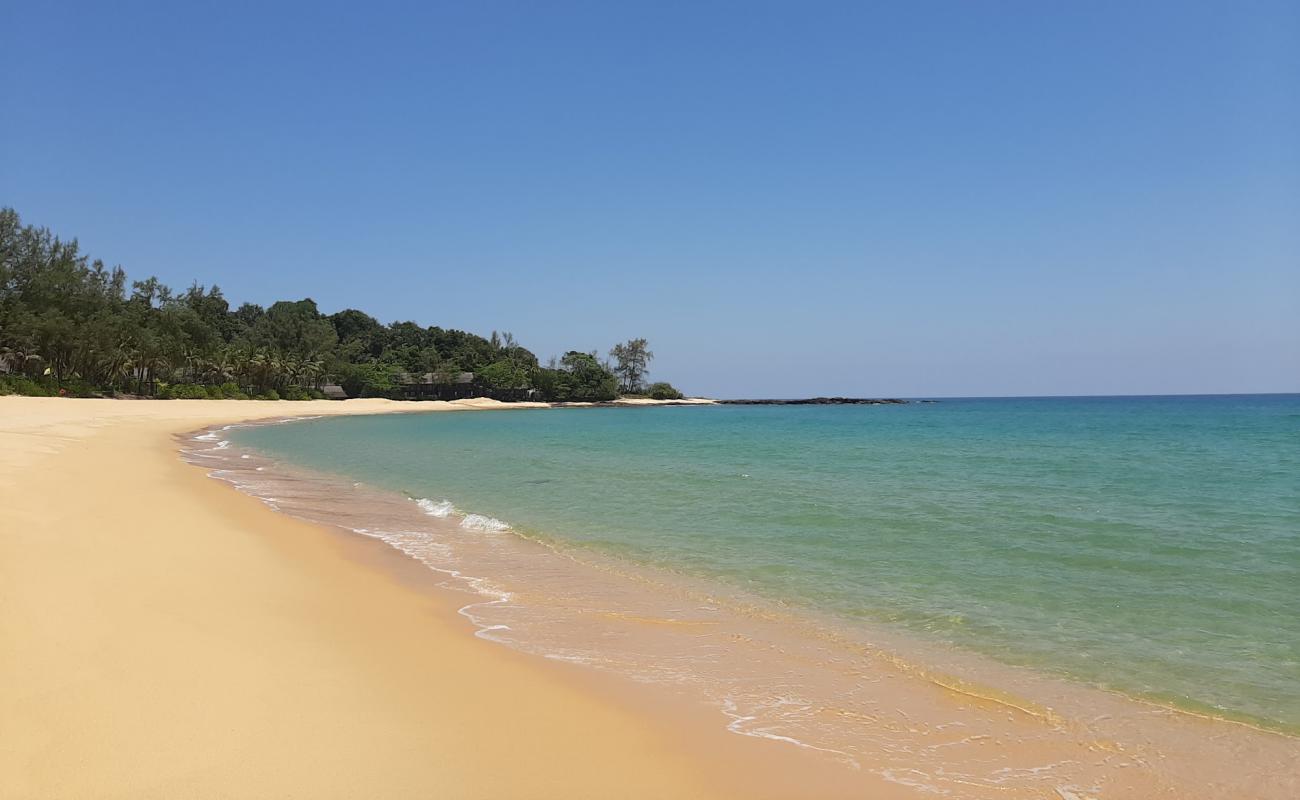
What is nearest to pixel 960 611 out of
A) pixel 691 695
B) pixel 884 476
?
pixel 691 695

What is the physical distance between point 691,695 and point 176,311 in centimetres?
7878

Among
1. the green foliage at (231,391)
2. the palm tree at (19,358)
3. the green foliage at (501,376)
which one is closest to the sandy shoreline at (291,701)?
the palm tree at (19,358)

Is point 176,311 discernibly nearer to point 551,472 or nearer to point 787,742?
point 551,472

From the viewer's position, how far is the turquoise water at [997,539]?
6254 mm

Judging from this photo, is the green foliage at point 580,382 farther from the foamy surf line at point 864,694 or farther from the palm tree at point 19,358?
the foamy surf line at point 864,694

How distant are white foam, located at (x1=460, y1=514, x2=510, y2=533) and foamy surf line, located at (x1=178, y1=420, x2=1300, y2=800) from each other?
283 cm

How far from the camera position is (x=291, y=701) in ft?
14.4

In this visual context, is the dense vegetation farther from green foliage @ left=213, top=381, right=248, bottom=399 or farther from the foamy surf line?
the foamy surf line

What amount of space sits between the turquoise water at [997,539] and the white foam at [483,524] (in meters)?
0.50

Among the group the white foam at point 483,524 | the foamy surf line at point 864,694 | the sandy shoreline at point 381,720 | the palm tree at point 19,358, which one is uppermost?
the palm tree at point 19,358

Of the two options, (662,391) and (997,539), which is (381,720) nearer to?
(997,539)

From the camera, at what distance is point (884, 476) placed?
765 inches

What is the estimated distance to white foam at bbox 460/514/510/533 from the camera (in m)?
12.2

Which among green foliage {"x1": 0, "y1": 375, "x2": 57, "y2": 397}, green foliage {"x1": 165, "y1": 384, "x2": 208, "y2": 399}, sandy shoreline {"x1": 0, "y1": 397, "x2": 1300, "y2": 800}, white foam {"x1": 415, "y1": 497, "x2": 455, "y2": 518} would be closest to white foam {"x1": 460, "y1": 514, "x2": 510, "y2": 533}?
white foam {"x1": 415, "y1": 497, "x2": 455, "y2": 518}
